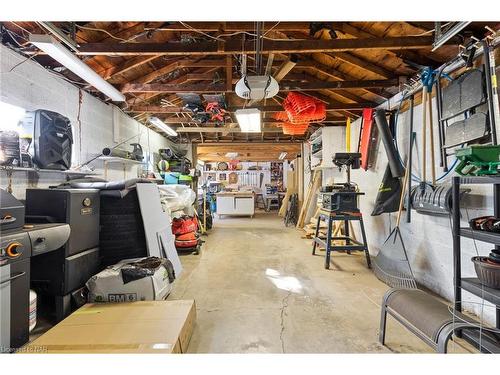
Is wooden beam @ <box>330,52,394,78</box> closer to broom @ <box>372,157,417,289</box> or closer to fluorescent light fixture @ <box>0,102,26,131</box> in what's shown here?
broom @ <box>372,157,417,289</box>

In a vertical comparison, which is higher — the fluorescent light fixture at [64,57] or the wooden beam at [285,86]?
the wooden beam at [285,86]

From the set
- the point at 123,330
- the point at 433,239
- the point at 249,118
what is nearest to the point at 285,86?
the point at 249,118

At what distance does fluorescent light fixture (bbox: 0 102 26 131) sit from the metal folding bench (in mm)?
3415

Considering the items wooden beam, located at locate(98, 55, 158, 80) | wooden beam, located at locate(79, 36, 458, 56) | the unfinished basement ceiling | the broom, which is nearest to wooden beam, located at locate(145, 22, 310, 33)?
the unfinished basement ceiling

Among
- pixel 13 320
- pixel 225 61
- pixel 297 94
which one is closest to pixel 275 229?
pixel 297 94

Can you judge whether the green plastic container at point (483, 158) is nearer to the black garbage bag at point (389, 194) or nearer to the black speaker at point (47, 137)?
the black garbage bag at point (389, 194)

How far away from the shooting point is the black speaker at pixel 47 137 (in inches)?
85.4

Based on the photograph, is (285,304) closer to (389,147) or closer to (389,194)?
(389,194)

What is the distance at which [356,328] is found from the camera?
1962mm

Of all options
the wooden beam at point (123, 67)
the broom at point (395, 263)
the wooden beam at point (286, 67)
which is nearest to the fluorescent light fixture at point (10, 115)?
the wooden beam at point (123, 67)

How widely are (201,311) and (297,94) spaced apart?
11.3ft

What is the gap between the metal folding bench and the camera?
125cm

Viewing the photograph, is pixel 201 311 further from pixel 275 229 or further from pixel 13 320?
pixel 275 229

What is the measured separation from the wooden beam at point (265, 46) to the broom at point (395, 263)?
1359 millimetres
